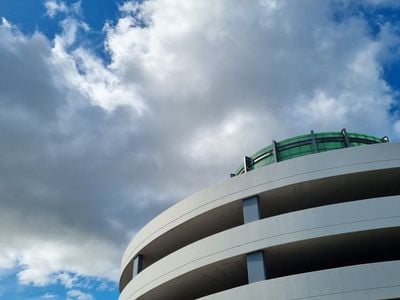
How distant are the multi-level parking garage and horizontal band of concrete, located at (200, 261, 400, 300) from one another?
41mm

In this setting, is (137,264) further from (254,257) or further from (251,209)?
(254,257)

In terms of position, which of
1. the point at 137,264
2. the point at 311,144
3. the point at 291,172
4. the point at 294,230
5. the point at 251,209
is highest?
the point at 311,144

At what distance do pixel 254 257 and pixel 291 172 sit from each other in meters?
4.65

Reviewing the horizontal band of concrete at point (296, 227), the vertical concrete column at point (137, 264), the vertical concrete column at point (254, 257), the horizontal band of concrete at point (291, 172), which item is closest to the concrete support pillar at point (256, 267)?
the vertical concrete column at point (254, 257)

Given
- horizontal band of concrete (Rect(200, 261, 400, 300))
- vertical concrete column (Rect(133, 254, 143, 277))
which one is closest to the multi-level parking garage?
horizontal band of concrete (Rect(200, 261, 400, 300))

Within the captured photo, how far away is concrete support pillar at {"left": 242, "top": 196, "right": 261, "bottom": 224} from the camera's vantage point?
21.7m

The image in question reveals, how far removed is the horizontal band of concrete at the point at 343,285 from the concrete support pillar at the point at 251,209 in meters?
3.63

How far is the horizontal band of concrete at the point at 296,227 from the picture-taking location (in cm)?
1934

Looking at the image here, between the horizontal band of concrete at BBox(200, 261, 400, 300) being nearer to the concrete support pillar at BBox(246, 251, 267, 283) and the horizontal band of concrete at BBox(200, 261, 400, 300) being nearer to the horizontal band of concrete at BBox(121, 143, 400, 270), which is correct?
the concrete support pillar at BBox(246, 251, 267, 283)

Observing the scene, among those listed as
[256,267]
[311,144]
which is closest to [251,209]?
[256,267]

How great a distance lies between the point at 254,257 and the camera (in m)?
20.5

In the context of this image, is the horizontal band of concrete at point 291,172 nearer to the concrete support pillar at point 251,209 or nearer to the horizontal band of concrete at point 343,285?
the concrete support pillar at point 251,209

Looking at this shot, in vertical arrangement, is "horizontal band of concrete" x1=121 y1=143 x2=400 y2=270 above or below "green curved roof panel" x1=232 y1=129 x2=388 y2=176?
below

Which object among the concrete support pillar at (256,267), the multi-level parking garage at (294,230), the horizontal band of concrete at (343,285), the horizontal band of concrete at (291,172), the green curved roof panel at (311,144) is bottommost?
the horizontal band of concrete at (343,285)
